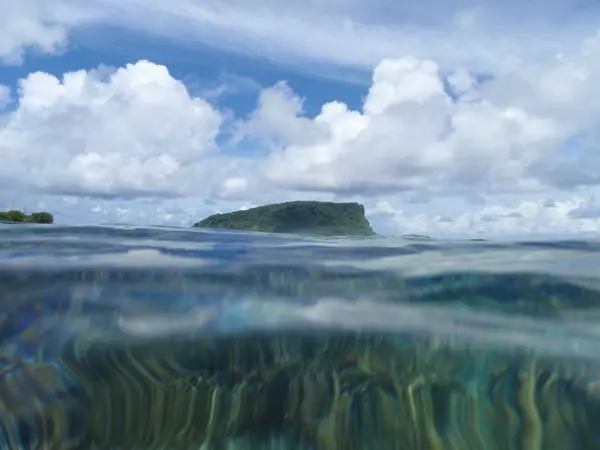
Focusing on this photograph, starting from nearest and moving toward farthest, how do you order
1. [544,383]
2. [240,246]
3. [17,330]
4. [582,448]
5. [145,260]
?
[582,448], [544,383], [17,330], [145,260], [240,246]

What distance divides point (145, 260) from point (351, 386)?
4.75 metres

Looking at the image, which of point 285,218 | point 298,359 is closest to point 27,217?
point 298,359

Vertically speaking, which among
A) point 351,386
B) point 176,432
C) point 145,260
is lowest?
point 176,432

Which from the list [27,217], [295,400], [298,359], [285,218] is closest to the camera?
[295,400]

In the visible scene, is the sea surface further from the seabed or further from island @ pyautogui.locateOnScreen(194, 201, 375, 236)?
island @ pyautogui.locateOnScreen(194, 201, 375, 236)

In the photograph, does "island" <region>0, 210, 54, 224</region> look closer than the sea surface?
No

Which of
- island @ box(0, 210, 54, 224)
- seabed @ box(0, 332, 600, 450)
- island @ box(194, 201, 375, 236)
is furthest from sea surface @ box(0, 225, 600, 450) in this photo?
island @ box(194, 201, 375, 236)

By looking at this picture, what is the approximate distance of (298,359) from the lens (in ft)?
13.5

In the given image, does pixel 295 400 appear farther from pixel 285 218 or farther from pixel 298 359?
pixel 285 218

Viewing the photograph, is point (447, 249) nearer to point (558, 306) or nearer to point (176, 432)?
point (558, 306)

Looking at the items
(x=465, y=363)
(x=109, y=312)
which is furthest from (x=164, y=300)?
(x=465, y=363)

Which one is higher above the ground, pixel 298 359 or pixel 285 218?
pixel 285 218

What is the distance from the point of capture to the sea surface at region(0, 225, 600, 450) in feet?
11.2

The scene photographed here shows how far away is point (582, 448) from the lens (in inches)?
128
